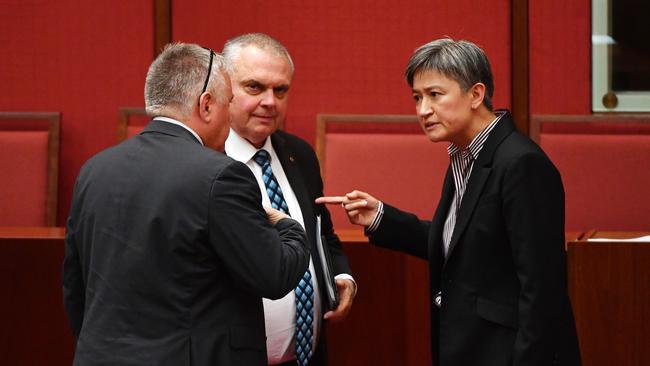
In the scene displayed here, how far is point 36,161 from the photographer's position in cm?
452

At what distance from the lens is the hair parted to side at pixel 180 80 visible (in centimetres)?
203

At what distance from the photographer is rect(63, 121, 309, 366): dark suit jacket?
6.21 feet

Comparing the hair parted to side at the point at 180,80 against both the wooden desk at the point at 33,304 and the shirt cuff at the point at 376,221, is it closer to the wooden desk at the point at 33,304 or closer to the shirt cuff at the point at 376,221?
the shirt cuff at the point at 376,221

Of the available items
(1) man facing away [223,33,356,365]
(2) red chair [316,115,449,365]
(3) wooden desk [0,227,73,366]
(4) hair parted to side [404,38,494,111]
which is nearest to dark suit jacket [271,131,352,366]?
(1) man facing away [223,33,356,365]

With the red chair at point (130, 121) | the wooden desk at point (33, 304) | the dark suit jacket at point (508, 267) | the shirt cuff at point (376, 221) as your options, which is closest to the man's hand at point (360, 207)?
the shirt cuff at point (376, 221)

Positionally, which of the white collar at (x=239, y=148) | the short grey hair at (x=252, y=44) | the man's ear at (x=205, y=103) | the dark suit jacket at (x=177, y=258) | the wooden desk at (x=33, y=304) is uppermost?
the short grey hair at (x=252, y=44)

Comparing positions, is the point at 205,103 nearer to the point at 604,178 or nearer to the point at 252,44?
the point at 252,44

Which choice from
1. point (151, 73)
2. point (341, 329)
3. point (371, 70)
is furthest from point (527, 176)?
point (371, 70)

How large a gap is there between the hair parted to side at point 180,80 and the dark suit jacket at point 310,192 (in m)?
0.57

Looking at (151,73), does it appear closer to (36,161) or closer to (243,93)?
(243,93)

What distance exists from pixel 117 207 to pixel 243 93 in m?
0.74

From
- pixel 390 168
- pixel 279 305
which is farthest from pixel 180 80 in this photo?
pixel 390 168

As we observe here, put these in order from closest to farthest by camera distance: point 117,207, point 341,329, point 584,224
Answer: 1. point 117,207
2. point 341,329
3. point 584,224

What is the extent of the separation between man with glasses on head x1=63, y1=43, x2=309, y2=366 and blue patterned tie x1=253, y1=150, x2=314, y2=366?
42cm
